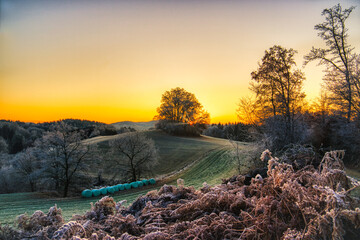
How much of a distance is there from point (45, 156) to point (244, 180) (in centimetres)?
3099

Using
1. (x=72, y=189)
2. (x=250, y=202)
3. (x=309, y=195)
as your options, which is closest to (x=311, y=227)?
(x=309, y=195)

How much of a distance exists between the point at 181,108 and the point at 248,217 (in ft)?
200

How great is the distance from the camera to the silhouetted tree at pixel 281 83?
20953 millimetres

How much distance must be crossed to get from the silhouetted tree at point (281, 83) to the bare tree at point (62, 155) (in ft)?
78.0

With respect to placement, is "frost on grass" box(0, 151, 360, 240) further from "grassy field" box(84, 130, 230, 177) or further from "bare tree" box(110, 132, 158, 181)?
"grassy field" box(84, 130, 230, 177)

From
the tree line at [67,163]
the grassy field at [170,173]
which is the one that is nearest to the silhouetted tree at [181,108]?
the grassy field at [170,173]

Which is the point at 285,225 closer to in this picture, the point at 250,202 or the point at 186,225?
the point at 250,202

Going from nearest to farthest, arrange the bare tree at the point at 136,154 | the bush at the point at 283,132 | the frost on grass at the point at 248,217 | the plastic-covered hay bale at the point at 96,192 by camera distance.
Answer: the frost on grass at the point at 248,217 < the bush at the point at 283,132 < the plastic-covered hay bale at the point at 96,192 < the bare tree at the point at 136,154

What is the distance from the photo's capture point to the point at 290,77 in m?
21.1

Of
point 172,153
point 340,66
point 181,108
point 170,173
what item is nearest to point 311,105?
point 340,66

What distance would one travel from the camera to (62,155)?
30.0 meters

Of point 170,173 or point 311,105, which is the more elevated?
point 311,105

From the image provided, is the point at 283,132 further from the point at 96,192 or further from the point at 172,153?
the point at 172,153

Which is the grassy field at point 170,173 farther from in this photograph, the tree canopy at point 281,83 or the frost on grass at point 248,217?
the frost on grass at point 248,217
